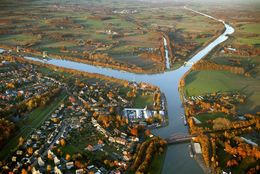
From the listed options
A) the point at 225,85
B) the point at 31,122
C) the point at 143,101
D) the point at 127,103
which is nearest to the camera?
the point at 31,122

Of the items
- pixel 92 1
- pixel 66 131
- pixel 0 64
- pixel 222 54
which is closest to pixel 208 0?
pixel 92 1

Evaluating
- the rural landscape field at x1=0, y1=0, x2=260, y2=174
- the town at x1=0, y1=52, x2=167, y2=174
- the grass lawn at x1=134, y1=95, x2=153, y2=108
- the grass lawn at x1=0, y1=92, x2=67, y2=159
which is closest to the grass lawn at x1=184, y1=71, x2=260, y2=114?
the rural landscape field at x1=0, y1=0, x2=260, y2=174

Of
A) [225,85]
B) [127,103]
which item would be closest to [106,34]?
→ [225,85]

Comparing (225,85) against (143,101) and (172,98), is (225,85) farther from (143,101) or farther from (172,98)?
(143,101)

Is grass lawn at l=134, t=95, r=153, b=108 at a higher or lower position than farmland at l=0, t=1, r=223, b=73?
lower

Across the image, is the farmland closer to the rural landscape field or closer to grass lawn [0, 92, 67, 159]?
the rural landscape field

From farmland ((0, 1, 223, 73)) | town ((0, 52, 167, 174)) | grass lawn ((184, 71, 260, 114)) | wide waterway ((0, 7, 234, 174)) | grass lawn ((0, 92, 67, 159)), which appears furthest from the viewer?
farmland ((0, 1, 223, 73))

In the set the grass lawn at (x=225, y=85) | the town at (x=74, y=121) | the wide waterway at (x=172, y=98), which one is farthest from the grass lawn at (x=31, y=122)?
the grass lawn at (x=225, y=85)
